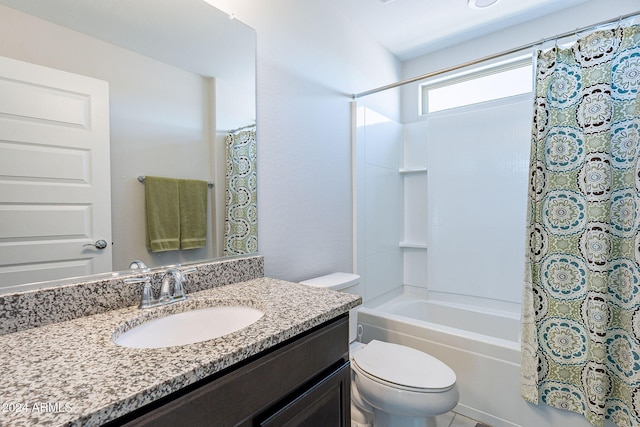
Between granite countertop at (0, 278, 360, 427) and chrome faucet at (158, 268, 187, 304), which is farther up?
chrome faucet at (158, 268, 187, 304)

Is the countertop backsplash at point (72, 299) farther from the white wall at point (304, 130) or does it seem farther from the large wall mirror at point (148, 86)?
the white wall at point (304, 130)

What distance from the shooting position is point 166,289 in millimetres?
1028

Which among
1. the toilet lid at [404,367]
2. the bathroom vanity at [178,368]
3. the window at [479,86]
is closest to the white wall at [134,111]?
the bathroom vanity at [178,368]

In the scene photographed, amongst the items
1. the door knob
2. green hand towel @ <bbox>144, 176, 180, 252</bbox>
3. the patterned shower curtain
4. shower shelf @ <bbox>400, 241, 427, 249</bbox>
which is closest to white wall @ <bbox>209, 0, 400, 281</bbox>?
the patterned shower curtain

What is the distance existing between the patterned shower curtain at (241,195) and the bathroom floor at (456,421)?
143cm

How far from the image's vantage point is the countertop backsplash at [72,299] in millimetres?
791

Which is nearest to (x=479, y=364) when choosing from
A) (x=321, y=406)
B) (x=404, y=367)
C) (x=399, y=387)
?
(x=404, y=367)

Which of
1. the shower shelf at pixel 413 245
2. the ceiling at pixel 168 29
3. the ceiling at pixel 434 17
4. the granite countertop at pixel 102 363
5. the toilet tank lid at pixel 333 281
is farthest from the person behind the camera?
the shower shelf at pixel 413 245

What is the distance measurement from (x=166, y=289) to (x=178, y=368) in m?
0.50

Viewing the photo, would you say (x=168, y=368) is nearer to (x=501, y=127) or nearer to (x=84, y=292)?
(x=84, y=292)

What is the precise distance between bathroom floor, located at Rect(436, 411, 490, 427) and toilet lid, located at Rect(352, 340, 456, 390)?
0.55m

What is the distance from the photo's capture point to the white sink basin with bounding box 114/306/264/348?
878 mm

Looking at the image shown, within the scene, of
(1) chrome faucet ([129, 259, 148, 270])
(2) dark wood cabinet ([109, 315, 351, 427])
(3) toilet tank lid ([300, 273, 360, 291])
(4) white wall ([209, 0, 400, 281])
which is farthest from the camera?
(3) toilet tank lid ([300, 273, 360, 291])

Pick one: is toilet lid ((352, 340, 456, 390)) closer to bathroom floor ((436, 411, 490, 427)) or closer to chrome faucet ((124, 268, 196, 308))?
bathroom floor ((436, 411, 490, 427))
